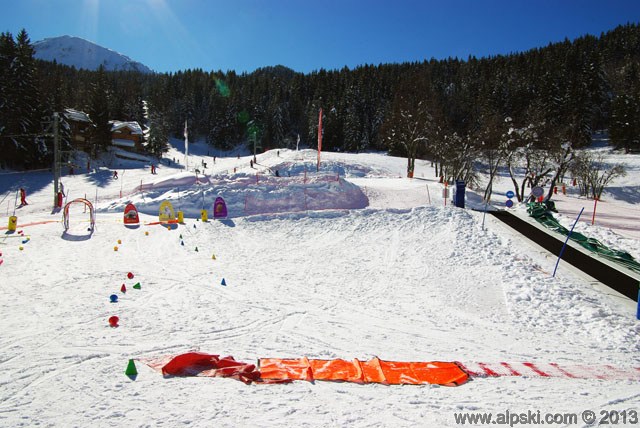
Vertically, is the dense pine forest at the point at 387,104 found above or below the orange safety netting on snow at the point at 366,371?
above

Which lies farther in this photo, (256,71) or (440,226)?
(256,71)

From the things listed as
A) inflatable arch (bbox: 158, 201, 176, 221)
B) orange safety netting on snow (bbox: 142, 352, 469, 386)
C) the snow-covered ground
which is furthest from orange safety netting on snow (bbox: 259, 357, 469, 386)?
inflatable arch (bbox: 158, 201, 176, 221)

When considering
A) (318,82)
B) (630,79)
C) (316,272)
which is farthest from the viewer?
(318,82)

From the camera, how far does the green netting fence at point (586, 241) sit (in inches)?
463

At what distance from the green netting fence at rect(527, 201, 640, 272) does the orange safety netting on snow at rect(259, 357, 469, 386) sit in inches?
354

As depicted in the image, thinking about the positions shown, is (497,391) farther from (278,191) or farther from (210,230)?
(278,191)

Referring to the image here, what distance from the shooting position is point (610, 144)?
65.0 m

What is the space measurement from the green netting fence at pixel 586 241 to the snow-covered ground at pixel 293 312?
3.76 ft

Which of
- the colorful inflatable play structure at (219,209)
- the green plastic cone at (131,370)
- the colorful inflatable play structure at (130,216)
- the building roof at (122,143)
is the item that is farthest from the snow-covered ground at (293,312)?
the building roof at (122,143)

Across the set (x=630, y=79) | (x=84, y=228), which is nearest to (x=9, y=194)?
(x=84, y=228)

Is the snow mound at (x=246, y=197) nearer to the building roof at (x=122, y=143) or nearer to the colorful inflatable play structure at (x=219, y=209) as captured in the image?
the colorful inflatable play structure at (x=219, y=209)

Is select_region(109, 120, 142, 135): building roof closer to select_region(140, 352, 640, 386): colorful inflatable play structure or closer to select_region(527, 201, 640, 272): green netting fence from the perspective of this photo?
select_region(527, 201, 640, 272): green netting fence

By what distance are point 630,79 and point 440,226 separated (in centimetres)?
8189

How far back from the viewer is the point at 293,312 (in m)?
9.27
